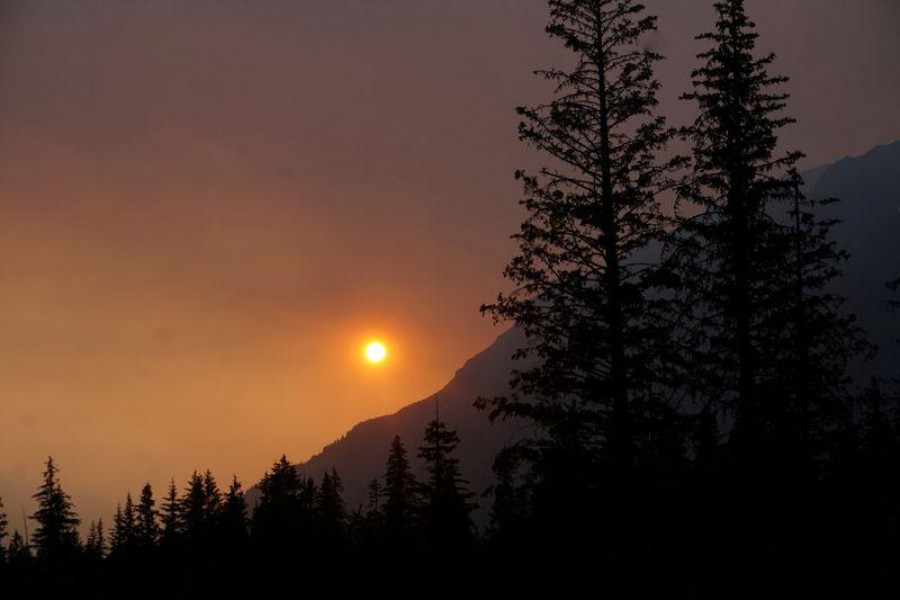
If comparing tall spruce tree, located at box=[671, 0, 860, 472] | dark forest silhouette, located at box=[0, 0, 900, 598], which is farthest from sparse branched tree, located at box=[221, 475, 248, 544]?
tall spruce tree, located at box=[671, 0, 860, 472]

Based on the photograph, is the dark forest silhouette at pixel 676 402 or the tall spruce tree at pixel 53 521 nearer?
the dark forest silhouette at pixel 676 402

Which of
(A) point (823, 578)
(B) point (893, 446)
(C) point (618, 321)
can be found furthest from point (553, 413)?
(B) point (893, 446)

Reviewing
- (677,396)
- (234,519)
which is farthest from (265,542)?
(677,396)

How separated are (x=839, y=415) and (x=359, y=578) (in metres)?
19.1

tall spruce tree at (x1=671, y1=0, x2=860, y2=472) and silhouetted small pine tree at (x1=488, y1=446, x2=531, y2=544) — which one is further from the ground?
tall spruce tree at (x1=671, y1=0, x2=860, y2=472)

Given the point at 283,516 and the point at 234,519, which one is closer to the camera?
the point at 283,516

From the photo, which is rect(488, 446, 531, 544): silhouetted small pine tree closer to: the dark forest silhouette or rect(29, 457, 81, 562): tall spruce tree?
the dark forest silhouette

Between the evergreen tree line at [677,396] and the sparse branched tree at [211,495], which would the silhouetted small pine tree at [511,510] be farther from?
the sparse branched tree at [211,495]

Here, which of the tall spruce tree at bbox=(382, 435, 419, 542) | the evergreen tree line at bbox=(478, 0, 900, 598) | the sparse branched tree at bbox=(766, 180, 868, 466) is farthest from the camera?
the tall spruce tree at bbox=(382, 435, 419, 542)

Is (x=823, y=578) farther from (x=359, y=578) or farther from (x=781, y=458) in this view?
(x=359, y=578)

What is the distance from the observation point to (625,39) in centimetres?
1889

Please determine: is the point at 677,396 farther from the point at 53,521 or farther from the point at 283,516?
the point at 53,521

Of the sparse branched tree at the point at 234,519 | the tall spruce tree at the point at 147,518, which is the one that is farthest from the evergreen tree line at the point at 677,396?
the tall spruce tree at the point at 147,518

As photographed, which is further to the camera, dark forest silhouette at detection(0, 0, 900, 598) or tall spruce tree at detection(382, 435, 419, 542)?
tall spruce tree at detection(382, 435, 419, 542)
